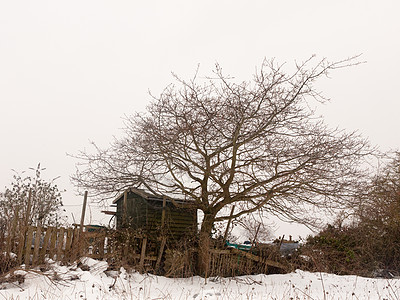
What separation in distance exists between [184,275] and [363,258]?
8.13 meters

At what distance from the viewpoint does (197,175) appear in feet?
46.0

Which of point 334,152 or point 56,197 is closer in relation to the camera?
point 334,152

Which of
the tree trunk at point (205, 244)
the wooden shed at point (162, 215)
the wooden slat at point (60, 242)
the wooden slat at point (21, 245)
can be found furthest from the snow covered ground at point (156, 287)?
the wooden shed at point (162, 215)

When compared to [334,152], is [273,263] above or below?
below

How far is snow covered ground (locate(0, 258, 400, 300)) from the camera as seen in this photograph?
814 cm

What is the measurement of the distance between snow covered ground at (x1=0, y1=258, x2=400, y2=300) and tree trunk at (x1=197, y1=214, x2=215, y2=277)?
1.65ft

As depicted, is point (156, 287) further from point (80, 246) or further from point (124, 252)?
point (80, 246)

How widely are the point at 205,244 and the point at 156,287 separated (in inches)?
98.9

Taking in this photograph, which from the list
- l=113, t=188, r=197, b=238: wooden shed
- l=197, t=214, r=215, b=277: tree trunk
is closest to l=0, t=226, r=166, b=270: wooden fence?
l=113, t=188, r=197, b=238: wooden shed

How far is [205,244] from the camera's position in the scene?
13.0 metres

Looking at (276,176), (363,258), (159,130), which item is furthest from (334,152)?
(363,258)

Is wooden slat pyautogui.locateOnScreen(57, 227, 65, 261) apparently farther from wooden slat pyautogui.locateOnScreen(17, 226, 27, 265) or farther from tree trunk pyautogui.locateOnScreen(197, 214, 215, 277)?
tree trunk pyautogui.locateOnScreen(197, 214, 215, 277)

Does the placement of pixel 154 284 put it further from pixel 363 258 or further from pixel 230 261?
pixel 363 258

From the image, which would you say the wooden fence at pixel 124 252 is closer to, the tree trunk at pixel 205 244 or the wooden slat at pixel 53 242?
the wooden slat at pixel 53 242
